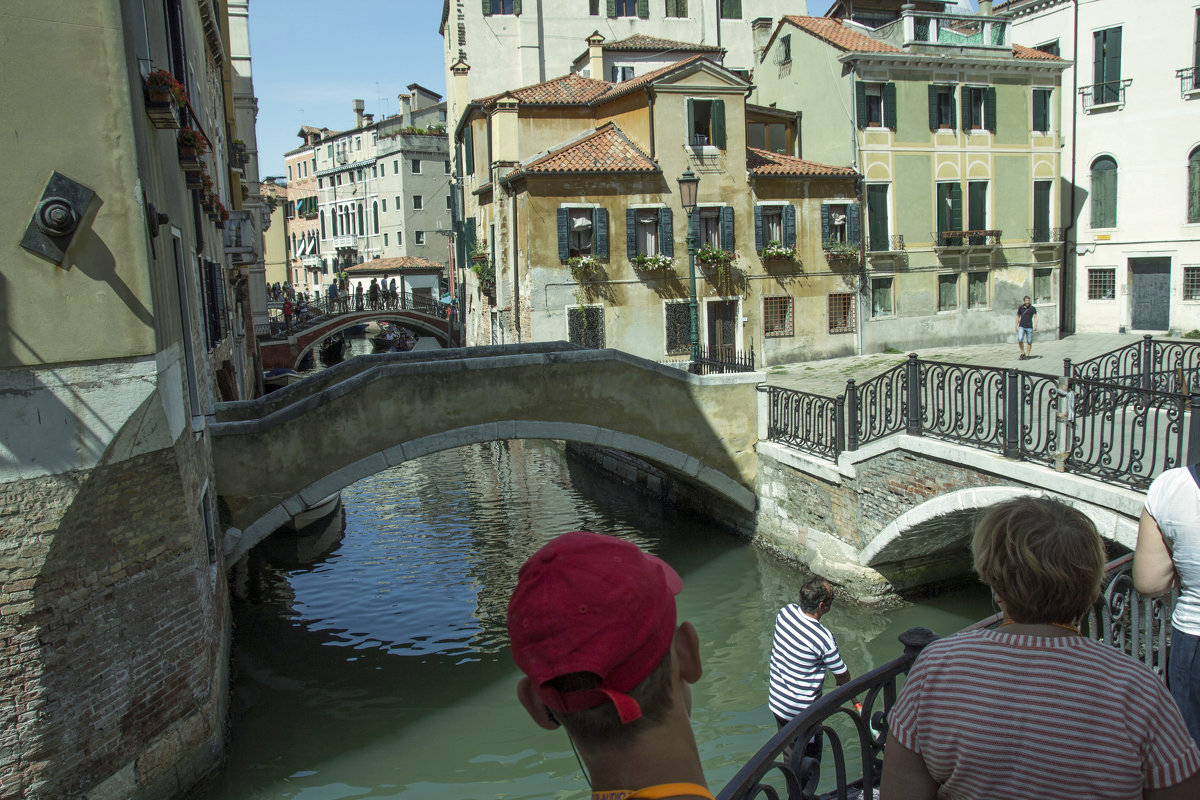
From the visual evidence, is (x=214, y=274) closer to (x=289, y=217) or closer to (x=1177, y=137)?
(x=1177, y=137)

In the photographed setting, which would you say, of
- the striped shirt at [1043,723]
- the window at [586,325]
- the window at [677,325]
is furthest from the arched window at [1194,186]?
the striped shirt at [1043,723]

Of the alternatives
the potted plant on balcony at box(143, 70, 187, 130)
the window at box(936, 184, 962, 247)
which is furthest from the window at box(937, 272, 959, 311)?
the potted plant on balcony at box(143, 70, 187, 130)

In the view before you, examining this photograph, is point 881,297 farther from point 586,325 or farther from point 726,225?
point 586,325

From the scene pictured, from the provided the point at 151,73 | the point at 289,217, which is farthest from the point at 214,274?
the point at 289,217

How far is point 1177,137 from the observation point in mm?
22859

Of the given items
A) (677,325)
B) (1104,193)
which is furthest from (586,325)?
(1104,193)

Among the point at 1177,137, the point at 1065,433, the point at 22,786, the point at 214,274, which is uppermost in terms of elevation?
the point at 1177,137

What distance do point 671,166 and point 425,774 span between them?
1586cm

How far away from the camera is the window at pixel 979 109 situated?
76.8 ft

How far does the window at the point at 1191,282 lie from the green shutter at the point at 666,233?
12.7 meters

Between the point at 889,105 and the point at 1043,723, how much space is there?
75.4ft

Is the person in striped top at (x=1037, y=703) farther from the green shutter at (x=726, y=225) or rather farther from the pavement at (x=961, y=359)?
the green shutter at (x=726, y=225)

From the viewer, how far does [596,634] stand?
4.53 feet

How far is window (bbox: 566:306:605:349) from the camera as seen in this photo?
69.3 feet
